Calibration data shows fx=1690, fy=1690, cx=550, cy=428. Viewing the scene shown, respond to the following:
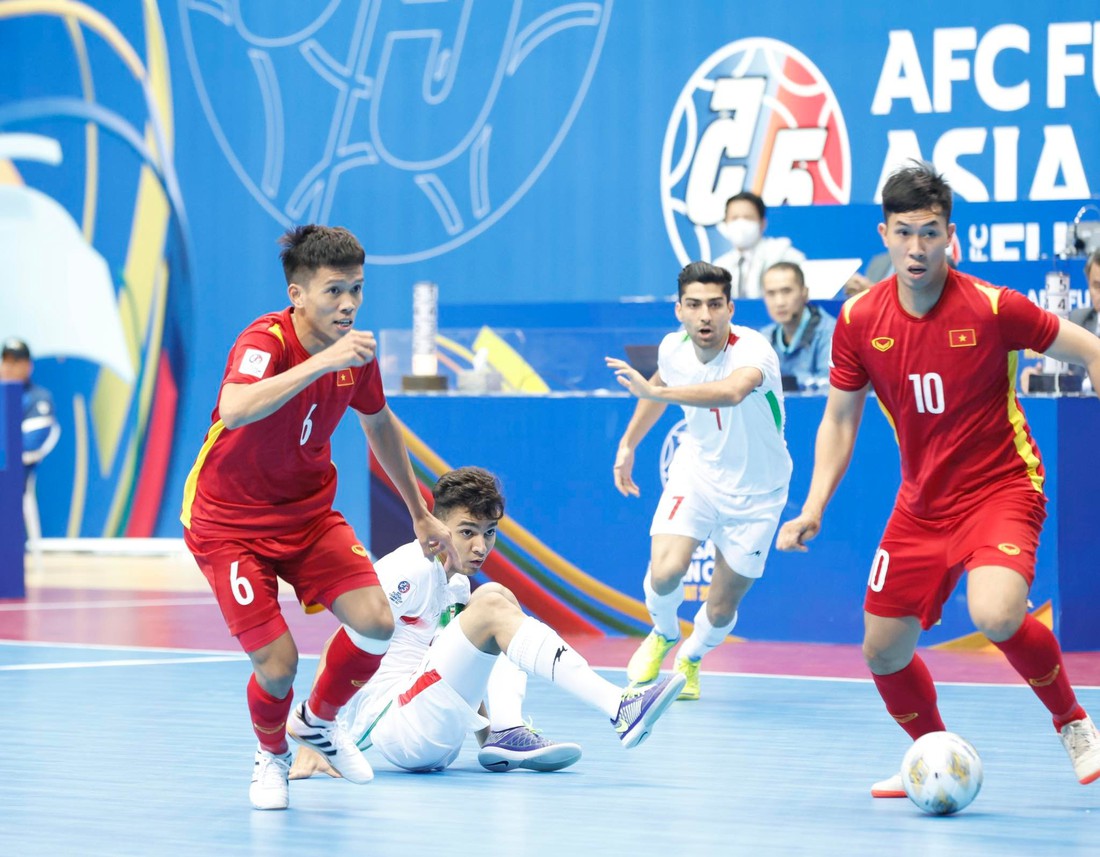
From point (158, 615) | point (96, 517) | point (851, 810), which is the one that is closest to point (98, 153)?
point (96, 517)

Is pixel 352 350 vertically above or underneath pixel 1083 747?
above

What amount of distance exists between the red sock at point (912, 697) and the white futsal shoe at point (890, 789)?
0.15 meters

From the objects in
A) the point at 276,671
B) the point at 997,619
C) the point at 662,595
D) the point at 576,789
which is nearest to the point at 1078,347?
the point at 997,619

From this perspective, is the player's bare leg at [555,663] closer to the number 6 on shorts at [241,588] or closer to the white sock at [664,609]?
the number 6 on shorts at [241,588]

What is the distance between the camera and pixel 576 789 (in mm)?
5188

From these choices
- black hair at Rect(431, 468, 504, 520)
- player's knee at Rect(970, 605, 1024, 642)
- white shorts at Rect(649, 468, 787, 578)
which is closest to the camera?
player's knee at Rect(970, 605, 1024, 642)

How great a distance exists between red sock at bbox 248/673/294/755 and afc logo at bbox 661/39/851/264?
8071 millimetres

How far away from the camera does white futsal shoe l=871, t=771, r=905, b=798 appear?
5.00 meters

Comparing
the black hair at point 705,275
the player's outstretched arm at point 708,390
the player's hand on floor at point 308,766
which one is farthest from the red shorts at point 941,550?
the black hair at point 705,275

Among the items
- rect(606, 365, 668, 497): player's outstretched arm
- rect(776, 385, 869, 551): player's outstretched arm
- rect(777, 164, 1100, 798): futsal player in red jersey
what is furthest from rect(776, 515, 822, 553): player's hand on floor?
rect(606, 365, 668, 497): player's outstretched arm

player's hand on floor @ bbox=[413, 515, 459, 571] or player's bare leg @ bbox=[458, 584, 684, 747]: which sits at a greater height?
player's hand on floor @ bbox=[413, 515, 459, 571]

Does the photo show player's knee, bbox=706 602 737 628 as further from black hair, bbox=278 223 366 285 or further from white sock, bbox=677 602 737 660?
black hair, bbox=278 223 366 285

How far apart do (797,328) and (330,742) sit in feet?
15.3

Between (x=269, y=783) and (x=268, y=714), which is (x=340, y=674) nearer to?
(x=268, y=714)
